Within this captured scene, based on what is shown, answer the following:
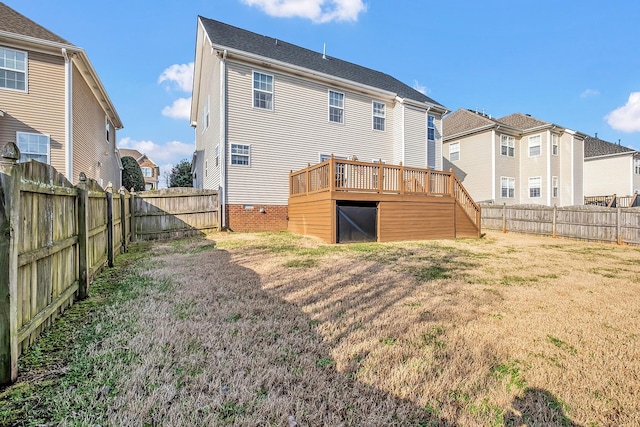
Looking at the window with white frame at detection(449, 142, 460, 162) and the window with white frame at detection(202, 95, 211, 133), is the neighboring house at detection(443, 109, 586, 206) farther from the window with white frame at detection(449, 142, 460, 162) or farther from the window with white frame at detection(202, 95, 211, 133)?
the window with white frame at detection(202, 95, 211, 133)

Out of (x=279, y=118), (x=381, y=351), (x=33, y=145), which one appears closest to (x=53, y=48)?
(x=33, y=145)

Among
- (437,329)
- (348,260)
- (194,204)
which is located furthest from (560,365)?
(194,204)

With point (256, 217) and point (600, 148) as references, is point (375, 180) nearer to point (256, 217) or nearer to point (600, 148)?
point (256, 217)

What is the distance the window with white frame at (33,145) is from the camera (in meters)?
9.46

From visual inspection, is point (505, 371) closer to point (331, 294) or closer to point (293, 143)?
point (331, 294)

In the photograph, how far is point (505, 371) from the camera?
218cm

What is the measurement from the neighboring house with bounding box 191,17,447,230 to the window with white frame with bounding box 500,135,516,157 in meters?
6.29

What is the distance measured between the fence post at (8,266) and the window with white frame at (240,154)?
30.5ft

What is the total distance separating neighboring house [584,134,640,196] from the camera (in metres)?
23.7

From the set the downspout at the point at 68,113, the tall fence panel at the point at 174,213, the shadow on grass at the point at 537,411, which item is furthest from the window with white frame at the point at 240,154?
the shadow on grass at the point at 537,411

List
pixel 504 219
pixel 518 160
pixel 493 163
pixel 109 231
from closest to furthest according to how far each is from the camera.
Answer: pixel 109 231 < pixel 504 219 < pixel 493 163 < pixel 518 160

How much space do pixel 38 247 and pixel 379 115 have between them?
14.1 metres

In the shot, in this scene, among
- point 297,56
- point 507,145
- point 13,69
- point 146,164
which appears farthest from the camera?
point 146,164

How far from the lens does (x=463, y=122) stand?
67.8ft
